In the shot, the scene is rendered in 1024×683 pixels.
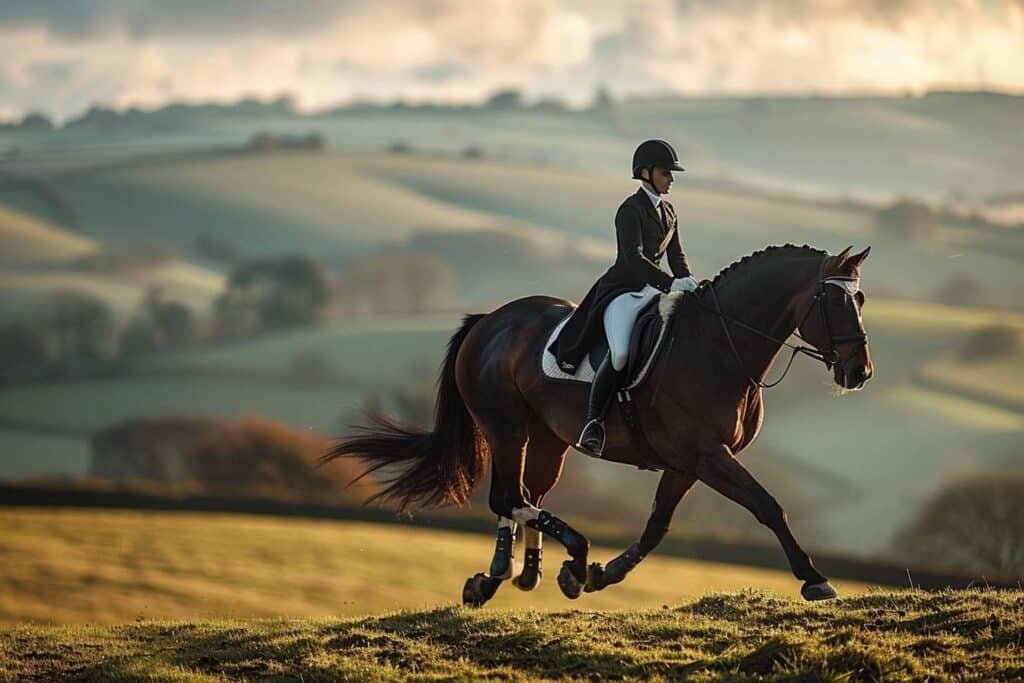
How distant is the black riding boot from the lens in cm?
1262

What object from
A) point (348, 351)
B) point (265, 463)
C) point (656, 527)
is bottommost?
point (656, 527)

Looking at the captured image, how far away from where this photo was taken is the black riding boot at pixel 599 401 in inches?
497

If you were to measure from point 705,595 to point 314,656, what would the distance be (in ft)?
13.8

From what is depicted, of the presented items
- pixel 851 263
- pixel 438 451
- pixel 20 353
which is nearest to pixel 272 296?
pixel 20 353

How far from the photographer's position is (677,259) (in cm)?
1318

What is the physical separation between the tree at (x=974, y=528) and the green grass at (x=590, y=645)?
2953cm

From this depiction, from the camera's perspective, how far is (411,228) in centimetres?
10931

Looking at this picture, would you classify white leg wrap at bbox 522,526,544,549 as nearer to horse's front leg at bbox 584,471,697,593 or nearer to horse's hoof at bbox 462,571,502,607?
horse's hoof at bbox 462,571,502,607

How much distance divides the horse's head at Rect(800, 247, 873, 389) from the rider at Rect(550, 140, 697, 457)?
4.47ft

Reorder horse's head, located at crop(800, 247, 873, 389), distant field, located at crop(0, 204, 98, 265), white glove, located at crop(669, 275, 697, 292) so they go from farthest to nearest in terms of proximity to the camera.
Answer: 1. distant field, located at crop(0, 204, 98, 265)
2. white glove, located at crop(669, 275, 697, 292)
3. horse's head, located at crop(800, 247, 873, 389)

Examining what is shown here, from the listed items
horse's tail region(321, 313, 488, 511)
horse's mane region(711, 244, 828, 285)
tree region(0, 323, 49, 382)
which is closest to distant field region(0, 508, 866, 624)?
horse's tail region(321, 313, 488, 511)

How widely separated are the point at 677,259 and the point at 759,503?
109 inches

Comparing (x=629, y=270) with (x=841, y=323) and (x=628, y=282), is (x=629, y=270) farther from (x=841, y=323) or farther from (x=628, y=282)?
(x=841, y=323)

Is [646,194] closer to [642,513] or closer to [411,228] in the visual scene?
[642,513]
